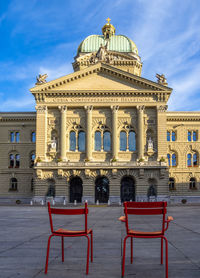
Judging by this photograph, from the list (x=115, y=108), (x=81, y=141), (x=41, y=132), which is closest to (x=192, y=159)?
(x=115, y=108)

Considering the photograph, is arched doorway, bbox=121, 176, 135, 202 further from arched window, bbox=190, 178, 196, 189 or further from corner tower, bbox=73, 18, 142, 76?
corner tower, bbox=73, 18, 142, 76

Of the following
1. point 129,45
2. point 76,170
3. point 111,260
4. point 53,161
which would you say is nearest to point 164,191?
point 76,170

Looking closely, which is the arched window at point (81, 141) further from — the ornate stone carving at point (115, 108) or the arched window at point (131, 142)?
the arched window at point (131, 142)

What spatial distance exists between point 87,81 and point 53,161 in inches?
532

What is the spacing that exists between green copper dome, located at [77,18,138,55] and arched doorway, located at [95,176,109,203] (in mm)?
33927

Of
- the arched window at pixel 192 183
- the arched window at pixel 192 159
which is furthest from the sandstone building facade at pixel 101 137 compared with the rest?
the arched window at pixel 192 159

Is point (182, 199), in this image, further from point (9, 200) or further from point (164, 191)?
point (9, 200)

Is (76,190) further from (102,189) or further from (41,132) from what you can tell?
(41,132)

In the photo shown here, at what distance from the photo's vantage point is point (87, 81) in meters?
54.0

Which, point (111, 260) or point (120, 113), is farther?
point (120, 113)

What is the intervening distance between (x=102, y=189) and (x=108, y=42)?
1467 inches

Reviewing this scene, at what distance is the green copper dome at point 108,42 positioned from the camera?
75.1 m

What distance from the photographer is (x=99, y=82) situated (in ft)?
177

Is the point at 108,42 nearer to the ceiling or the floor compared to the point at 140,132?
nearer to the ceiling
